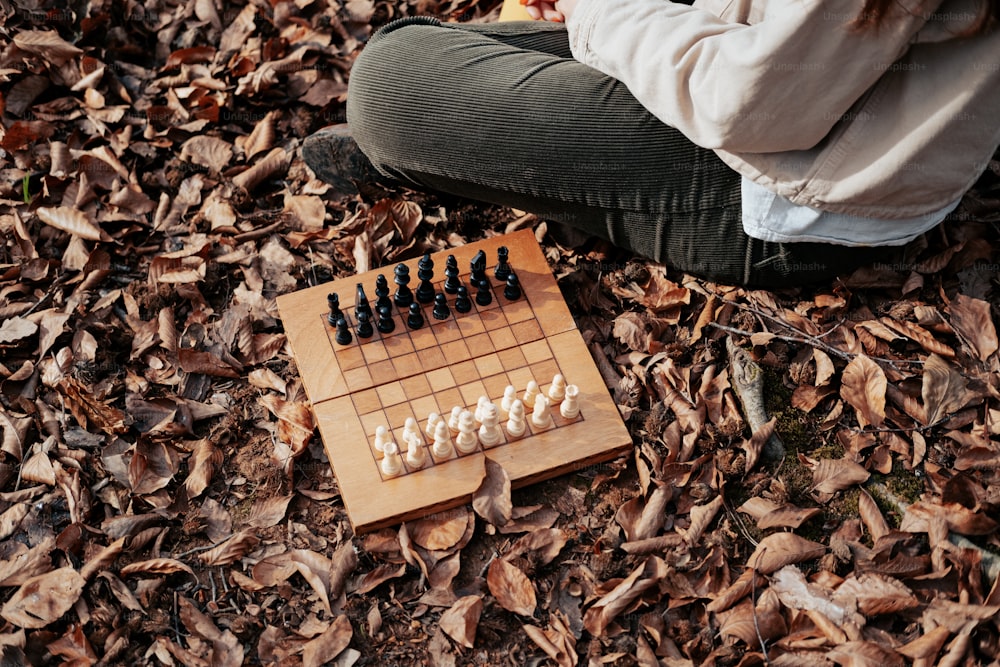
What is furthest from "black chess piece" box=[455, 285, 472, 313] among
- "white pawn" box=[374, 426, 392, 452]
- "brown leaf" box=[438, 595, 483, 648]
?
"brown leaf" box=[438, 595, 483, 648]

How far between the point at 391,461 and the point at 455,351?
43 centimetres

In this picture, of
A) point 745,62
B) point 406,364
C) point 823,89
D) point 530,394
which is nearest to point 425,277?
point 406,364

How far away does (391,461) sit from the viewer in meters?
2.40

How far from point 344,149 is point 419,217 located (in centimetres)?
33

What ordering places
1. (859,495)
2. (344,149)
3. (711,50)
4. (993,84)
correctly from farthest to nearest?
(344,149)
(859,495)
(711,50)
(993,84)

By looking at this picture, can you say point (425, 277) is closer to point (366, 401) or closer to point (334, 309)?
point (334, 309)

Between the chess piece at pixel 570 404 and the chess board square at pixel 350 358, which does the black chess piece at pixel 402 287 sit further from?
the chess piece at pixel 570 404

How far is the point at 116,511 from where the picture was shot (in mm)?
2439

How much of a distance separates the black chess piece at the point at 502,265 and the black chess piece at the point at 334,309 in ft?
1.62

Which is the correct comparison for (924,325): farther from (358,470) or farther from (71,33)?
(71,33)

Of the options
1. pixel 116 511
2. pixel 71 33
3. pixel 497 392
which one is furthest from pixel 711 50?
pixel 71 33

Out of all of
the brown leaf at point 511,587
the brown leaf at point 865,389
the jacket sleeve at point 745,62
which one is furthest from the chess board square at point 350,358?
the brown leaf at point 865,389

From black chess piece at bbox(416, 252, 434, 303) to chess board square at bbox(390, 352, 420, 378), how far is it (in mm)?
202

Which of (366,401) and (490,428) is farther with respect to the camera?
(366,401)
